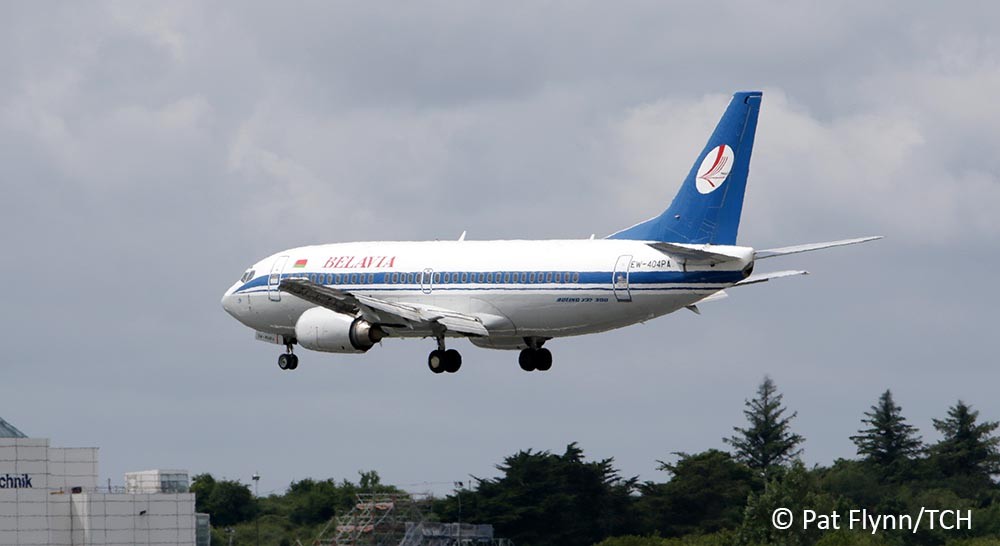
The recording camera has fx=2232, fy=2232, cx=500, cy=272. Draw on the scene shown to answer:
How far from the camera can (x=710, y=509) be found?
13700 cm

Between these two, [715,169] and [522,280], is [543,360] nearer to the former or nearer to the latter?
[522,280]

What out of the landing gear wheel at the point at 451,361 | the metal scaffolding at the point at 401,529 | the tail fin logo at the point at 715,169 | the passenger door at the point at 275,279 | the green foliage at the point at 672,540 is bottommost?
the green foliage at the point at 672,540

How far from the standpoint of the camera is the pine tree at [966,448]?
433 ft

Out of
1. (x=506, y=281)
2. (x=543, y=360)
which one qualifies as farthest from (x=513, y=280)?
(x=543, y=360)

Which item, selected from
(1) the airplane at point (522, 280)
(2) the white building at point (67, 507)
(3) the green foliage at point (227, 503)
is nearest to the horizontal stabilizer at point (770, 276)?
(1) the airplane at point (522, 280)

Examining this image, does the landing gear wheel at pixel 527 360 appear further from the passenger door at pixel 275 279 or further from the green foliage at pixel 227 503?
the green foliage at pixel 227 503

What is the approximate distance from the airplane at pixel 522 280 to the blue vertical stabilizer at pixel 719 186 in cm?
4

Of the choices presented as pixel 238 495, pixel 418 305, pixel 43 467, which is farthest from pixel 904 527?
pixel 238 495

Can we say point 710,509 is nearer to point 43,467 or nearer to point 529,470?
point 529,470

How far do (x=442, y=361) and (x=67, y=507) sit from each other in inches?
1318

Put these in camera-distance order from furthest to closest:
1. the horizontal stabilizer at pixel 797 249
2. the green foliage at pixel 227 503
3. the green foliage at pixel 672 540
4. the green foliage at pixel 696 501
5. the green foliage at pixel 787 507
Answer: the green foliage at pixel 227 503
the green foliage at pixel 696 501
the green foliage at pixel 672 540
the green foliage at pixel 787 507
the horizontal stabilizer at pixel 797 249

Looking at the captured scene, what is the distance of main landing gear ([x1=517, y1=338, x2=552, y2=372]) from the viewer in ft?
319

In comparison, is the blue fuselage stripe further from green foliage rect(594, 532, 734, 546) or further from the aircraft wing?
green foliage rect(594, 532, 734, 546)
